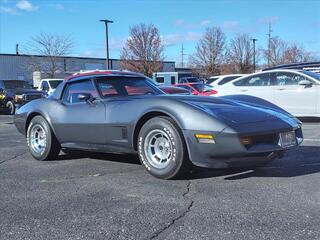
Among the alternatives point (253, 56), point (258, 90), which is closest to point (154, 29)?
point (253, 56)

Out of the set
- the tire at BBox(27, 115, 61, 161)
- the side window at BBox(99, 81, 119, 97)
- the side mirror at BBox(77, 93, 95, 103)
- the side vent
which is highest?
the side window at BBox(99, 81, 119, 97)

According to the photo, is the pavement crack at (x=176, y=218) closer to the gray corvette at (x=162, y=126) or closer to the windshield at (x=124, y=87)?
the gray corvette at (x=162, y=126)

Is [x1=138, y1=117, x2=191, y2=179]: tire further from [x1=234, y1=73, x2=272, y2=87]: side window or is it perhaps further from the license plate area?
[x1=234, y1=73, x2=272, y2=87]: side window

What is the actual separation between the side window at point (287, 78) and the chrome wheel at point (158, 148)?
7485 mm

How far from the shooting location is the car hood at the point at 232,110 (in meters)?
5.04

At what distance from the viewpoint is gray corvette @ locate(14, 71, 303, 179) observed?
16.1ft

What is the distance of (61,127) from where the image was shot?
6.61 m

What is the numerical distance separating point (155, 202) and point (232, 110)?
1.42 m

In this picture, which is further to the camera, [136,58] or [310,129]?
[136,58]

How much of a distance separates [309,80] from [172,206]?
8.31 m

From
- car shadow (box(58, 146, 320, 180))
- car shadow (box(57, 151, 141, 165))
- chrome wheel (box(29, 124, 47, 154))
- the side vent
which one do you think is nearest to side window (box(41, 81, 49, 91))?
car shadow (box(57, 151, 141, 165))

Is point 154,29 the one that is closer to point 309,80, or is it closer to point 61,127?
point 309,80

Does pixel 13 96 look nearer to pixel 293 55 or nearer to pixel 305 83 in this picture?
pixel 305 83

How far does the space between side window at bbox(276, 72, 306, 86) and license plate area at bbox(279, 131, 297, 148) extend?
6.97 meters
